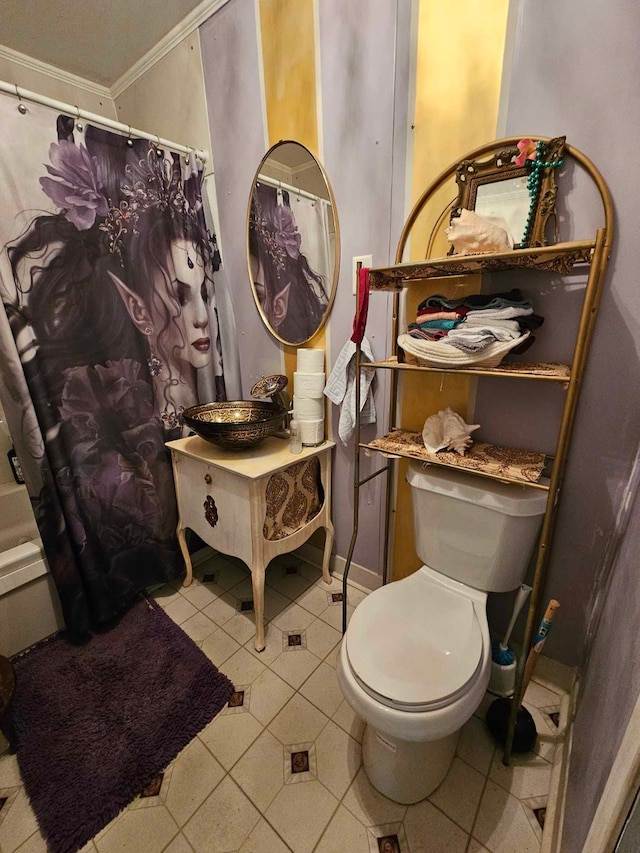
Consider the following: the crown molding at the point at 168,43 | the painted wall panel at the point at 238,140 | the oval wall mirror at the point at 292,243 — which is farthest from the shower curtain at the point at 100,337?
the crown molding at the point at 168,43

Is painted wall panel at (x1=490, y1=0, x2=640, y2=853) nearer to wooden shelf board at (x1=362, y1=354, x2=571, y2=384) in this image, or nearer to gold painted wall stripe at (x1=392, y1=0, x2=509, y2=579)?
gold painted wall stripe at (x1=392, y1=0, x2=509, y2=579)

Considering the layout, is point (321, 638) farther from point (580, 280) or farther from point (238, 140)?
point (238, 140)

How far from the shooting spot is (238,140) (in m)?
1.57

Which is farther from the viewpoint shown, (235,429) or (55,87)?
(55,87)

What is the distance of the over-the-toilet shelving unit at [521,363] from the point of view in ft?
2.68

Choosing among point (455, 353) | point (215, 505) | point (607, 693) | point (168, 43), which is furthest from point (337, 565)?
point (168, 43)

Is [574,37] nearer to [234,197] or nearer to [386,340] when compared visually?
[386,340]

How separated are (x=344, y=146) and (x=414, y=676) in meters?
1.71

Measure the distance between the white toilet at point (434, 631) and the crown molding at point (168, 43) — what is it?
2.05 metres

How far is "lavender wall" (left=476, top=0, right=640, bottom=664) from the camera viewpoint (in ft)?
2.81

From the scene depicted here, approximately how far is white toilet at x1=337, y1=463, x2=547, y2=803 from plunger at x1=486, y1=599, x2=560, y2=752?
0.50ft

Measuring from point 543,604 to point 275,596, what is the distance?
1122 millimetres

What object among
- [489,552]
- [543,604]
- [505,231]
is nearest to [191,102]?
[505,231]

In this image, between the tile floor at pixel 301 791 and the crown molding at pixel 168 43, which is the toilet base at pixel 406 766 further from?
the crown molding at pixel 168 43
